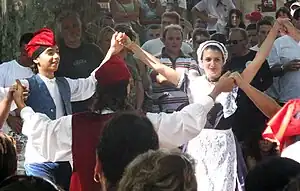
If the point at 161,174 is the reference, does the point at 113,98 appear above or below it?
below

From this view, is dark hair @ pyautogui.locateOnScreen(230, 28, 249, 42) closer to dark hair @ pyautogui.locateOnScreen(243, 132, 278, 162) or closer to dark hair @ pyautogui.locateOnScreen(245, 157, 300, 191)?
dark hair @ pyautogui.locateOnScreen(243, 132, 278, 162)

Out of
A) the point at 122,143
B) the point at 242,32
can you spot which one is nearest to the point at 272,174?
the point at 122,143

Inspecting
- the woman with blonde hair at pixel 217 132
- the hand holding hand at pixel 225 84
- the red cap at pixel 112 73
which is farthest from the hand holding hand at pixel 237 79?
the red cap at pixel 112 73

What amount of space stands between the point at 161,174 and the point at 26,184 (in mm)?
397

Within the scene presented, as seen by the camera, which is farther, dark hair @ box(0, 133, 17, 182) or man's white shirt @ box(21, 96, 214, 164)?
man's white shirt @ box(21, 96, 214, 164)

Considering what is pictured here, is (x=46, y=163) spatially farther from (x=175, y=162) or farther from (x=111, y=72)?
(x=175, y=162)

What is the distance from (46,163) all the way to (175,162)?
2.32 m

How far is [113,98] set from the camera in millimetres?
3793

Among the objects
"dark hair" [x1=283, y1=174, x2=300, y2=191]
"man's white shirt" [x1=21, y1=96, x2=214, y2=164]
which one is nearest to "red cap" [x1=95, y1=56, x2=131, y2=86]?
"man's white shirt" [x1=21, y1=96, x2=214, y2=164]

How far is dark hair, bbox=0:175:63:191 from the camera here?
1965 mm

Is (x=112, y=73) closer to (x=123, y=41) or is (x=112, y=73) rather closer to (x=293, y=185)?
(x=123, y=41)

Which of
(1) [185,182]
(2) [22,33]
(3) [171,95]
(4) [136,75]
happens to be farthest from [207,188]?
(1) [185,182]

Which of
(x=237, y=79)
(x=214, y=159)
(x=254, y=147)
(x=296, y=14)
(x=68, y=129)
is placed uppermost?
(x=296, y=14)

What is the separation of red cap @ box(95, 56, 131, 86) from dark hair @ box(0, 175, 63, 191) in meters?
1.83
